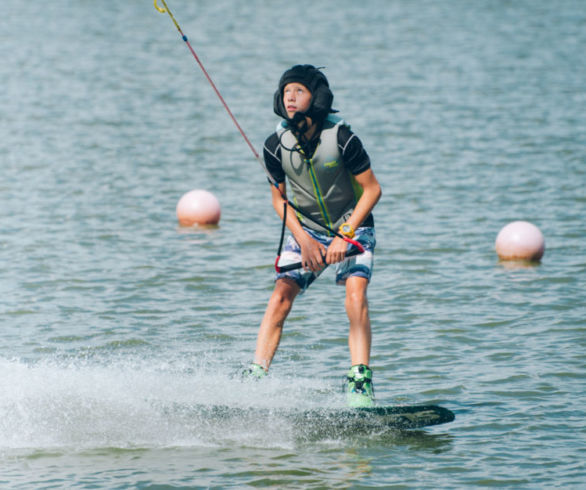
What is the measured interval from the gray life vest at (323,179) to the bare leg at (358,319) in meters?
0.50

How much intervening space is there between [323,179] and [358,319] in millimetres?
1042

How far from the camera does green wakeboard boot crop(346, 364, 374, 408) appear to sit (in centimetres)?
827

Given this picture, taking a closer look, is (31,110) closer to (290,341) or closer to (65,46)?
(65,46)

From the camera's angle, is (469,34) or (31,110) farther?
(469,34)

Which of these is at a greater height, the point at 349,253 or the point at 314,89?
the point at 314,89

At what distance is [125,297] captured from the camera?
12672 mm

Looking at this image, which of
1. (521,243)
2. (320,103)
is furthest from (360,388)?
(521,243)

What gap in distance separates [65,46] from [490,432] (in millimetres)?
31534

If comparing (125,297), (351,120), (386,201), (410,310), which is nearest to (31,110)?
(351,120)

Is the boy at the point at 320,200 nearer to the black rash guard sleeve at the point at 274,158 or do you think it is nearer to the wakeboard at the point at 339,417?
the black rash guard sleeve at the point at 274,158

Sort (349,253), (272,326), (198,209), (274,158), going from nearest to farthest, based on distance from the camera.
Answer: (349,253) → (274,158) → (272,326) → (198,209)

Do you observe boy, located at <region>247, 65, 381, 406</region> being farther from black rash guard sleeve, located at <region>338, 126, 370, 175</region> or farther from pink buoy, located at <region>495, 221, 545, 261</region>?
pink buoy, located at <region>495, 221, 545, 261</region>

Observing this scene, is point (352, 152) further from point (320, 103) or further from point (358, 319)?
point (358, 319)

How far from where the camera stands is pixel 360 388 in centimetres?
833
